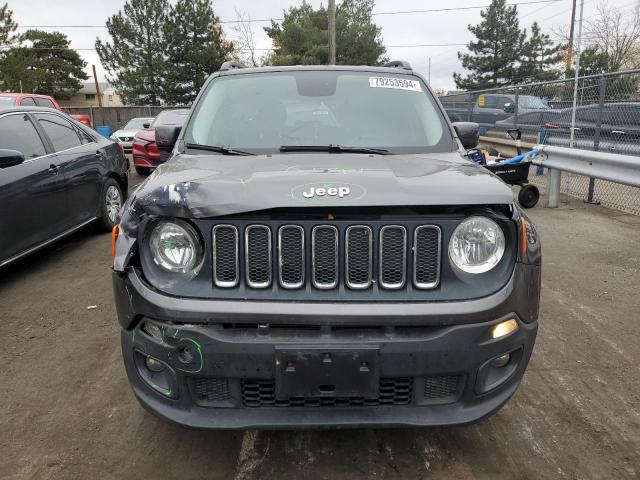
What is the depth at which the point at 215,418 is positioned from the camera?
2.15 m

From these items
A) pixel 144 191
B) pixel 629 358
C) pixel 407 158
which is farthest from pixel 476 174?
pixel 629 358

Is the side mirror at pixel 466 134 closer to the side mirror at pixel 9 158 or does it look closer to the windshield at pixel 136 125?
the side mirror at pixel 9 158

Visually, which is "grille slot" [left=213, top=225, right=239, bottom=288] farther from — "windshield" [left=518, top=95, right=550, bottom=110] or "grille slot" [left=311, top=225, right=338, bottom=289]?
"windshield" [left=518, top=95, right=550, bottom=110]

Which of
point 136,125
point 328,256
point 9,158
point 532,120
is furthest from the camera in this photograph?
point 136,125

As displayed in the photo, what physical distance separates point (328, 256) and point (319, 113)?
5.01 feet

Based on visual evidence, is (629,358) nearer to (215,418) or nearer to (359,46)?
(215,418)

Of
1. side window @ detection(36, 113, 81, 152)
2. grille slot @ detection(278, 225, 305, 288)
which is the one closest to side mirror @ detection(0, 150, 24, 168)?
side window @ detection(36, 113, 81, 152)

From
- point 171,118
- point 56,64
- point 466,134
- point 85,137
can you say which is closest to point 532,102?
point 171,118

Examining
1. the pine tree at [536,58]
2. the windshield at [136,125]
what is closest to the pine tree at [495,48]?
the pine tree at [536,58]

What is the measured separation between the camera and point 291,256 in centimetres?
212

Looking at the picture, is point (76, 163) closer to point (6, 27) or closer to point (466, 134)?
point (466, 134)

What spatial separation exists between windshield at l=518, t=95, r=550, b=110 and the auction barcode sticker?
25.1 ft

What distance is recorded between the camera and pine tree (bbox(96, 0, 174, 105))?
39.1 metres

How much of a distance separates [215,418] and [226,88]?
2342 millimetres
